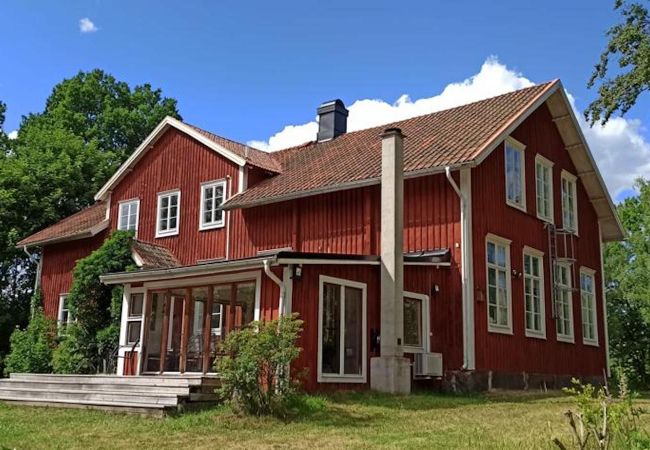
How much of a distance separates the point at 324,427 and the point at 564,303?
11.4 metres

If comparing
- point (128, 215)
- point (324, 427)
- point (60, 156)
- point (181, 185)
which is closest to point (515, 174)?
point (181, 185)

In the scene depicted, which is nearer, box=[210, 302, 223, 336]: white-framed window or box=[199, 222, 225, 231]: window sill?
box=[210, 302, 223, 336]: white-framed window

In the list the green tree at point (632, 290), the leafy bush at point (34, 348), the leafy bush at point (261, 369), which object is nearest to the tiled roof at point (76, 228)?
the leafy bush at point (34, 348)

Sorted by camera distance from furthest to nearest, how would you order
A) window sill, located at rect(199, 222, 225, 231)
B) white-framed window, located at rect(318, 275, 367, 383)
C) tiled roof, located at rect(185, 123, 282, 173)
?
1. tiled roof, located at rect(185, 123, 282, 173)
2. window sill, located at rect(199, 222, 225, 231)
3. white-framed window, located at rect(318, 275, 367, 383)

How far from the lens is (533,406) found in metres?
11.6

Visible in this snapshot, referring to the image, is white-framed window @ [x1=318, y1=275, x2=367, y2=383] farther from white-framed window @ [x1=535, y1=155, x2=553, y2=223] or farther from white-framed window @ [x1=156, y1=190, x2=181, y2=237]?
white-framed window @ [x1=156, y1=190, x2=181, y2=237]

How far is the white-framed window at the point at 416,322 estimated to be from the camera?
46.2 feet

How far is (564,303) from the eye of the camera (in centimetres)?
1831

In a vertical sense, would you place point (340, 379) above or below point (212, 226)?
below

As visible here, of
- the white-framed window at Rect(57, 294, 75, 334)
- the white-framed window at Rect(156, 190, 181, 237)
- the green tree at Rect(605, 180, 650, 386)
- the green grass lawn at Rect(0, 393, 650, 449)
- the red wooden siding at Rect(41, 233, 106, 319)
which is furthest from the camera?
the green tree at Rect(605, 180, 650, 386)

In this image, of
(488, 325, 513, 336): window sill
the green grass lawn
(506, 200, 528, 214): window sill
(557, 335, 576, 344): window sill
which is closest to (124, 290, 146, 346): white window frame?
the green grass lawn

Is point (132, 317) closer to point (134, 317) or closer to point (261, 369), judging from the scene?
point (134, 317)

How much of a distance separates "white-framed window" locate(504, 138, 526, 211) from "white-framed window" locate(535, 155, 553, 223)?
0.98 metres

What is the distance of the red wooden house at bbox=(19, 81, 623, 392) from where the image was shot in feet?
41.8
